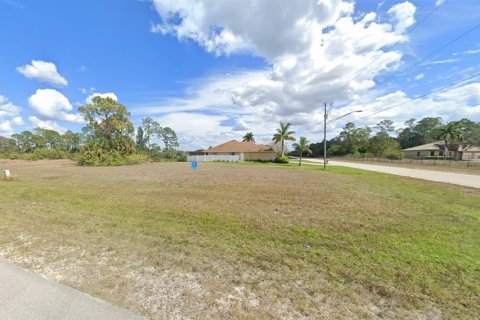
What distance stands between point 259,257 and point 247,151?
4582 centimetres

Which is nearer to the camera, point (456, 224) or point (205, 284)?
point (205, 284)

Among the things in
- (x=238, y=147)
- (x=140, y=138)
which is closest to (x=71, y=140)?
(x=140, y=138)

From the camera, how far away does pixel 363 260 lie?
3.62m

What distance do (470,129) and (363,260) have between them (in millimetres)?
82043

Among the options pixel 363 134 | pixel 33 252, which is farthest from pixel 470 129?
pixel 33 252

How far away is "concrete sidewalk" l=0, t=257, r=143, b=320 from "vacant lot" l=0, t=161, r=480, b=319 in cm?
15

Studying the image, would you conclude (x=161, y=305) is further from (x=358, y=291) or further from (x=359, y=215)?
(x=359, y=215)

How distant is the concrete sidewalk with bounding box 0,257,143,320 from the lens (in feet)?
7.48

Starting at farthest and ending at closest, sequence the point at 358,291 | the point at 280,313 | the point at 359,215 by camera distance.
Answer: the point at 359,215
the point at 358,291
the point at 280,313

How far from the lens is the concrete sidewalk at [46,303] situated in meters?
2.28

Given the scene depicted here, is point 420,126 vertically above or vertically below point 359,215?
above

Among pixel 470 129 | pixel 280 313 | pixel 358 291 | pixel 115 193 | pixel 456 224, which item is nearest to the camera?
pixel 280 313

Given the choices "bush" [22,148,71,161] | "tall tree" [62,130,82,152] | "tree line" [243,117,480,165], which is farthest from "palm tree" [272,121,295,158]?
"tall tree" [62,130,82,152]

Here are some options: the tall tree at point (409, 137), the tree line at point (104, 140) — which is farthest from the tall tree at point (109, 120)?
the tall tree at point (409, 137)
